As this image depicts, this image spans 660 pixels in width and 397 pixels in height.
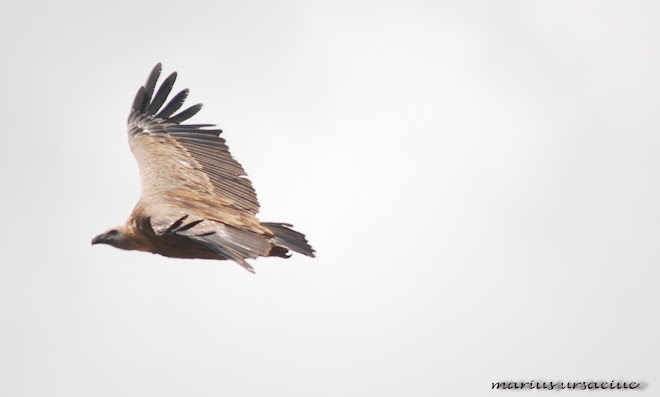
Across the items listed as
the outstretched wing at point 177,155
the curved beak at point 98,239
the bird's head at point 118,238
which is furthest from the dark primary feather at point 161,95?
the bird's head at point 118,238

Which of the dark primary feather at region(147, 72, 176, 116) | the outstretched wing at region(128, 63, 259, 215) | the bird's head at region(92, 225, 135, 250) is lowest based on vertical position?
the bird's head at region(92, 225, 135, 250)

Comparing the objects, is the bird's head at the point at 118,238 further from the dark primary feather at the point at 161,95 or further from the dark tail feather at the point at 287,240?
the dark primary feather at the point at 161,95

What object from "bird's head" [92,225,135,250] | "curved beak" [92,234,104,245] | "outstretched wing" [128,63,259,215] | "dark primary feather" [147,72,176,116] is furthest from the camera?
"dark primary feather" [147,72,176,116]

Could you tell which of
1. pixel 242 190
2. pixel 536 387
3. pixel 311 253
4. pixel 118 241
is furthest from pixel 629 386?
pixel 118 241

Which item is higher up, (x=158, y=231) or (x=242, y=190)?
(x=242, y=190)

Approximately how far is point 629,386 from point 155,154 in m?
7.52

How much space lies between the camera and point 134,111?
19453mm

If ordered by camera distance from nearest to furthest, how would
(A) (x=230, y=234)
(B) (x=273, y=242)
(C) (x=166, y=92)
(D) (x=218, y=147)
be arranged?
1. (A) (x=230, y=234)
2. (B) (x=273, y=242)
3. (D) (x=218, y=147)
4. (C) (x=166, y=92)

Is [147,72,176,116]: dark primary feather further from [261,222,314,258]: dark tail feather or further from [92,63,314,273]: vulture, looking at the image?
[261,222,314,258]: dark tail feather

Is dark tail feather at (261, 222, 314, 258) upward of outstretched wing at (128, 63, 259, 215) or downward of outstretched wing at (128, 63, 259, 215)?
downward

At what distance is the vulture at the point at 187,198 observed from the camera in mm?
14500

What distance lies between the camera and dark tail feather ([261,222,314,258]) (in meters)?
15.9

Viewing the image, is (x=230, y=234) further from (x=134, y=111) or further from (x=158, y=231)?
(x=134, y=111)

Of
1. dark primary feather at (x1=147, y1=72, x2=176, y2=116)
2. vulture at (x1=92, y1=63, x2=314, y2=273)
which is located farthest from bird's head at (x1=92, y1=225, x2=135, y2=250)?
dark primary feather at (x1=147, y1=72, x2=176, y2=116)
